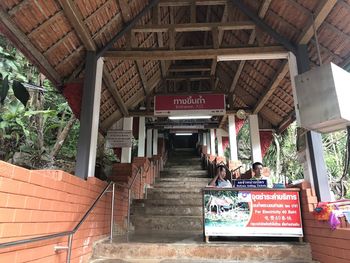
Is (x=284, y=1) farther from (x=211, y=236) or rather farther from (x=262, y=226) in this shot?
(x=211, y=236)

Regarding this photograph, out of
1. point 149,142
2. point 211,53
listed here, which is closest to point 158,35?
point 211,53

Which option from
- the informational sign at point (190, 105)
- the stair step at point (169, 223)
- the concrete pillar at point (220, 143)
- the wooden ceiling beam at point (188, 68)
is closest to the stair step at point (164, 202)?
the stair step at point (169, 223)

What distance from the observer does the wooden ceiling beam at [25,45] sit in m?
3.32

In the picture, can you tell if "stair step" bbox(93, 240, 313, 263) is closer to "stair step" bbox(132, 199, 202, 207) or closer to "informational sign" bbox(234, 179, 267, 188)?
"informational sign" bbox(234, 179, 267, 188)

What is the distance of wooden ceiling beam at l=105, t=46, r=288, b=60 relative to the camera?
4.80m

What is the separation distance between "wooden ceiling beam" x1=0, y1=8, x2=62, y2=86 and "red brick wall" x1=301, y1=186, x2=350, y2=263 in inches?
162

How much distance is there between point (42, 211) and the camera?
8.48ft

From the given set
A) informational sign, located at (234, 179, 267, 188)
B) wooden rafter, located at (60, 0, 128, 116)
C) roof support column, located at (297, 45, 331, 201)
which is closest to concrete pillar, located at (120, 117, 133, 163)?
wooden rafter, located at (60, 0, 128, 116)

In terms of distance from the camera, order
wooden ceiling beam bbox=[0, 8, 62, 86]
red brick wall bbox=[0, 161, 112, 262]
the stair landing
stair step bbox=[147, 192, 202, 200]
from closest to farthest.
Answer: red brick wall bbox=[0, 161, 112, 262] < wooden ceiling beam bbox=[0, 8, 62, 86] < the stair landing < stair step bbox=[147, 192, 202, 200]

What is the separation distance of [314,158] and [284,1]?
2.42 meters

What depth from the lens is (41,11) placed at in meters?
3.59

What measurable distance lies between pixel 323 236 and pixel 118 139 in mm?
5133

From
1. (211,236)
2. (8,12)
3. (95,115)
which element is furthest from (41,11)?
(211,236)

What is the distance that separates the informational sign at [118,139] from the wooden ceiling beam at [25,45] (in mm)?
2881
